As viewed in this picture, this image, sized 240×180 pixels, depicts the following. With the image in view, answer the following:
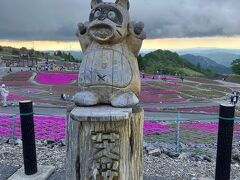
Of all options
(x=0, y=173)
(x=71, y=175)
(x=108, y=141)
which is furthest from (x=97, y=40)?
(x=0, y=173)

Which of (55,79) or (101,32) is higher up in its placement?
(101,32)

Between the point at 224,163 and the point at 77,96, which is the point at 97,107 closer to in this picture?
the point at 77,96

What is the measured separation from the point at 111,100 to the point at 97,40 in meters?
0.74

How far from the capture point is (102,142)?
327 cm

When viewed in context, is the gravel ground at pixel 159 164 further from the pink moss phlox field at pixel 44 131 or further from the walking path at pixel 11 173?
the pink moss phlox field at pixel 44 131

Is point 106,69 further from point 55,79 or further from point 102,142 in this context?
point 55,79

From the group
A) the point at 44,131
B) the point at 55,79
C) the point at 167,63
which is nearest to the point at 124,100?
the point at 44,131

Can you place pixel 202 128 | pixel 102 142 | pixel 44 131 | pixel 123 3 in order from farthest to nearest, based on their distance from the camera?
pixel 202 128, pixel 44 131, pixel 123 3, pixel 102 142

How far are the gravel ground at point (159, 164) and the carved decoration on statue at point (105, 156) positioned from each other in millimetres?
2442

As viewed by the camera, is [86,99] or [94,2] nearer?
[86,99]

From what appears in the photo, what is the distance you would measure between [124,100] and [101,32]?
2.77 ft

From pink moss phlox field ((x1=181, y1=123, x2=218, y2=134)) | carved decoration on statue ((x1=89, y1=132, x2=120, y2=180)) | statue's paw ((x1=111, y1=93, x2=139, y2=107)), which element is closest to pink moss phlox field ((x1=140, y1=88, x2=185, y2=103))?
pink moss phlox field ((x1=181, y1=123, x2=218, y2=134))

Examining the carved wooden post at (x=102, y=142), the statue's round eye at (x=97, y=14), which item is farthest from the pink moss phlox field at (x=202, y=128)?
the statue's round eye at (x=97, y=14)

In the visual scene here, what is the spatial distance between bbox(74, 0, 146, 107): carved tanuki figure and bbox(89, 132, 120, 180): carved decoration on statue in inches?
17.1
